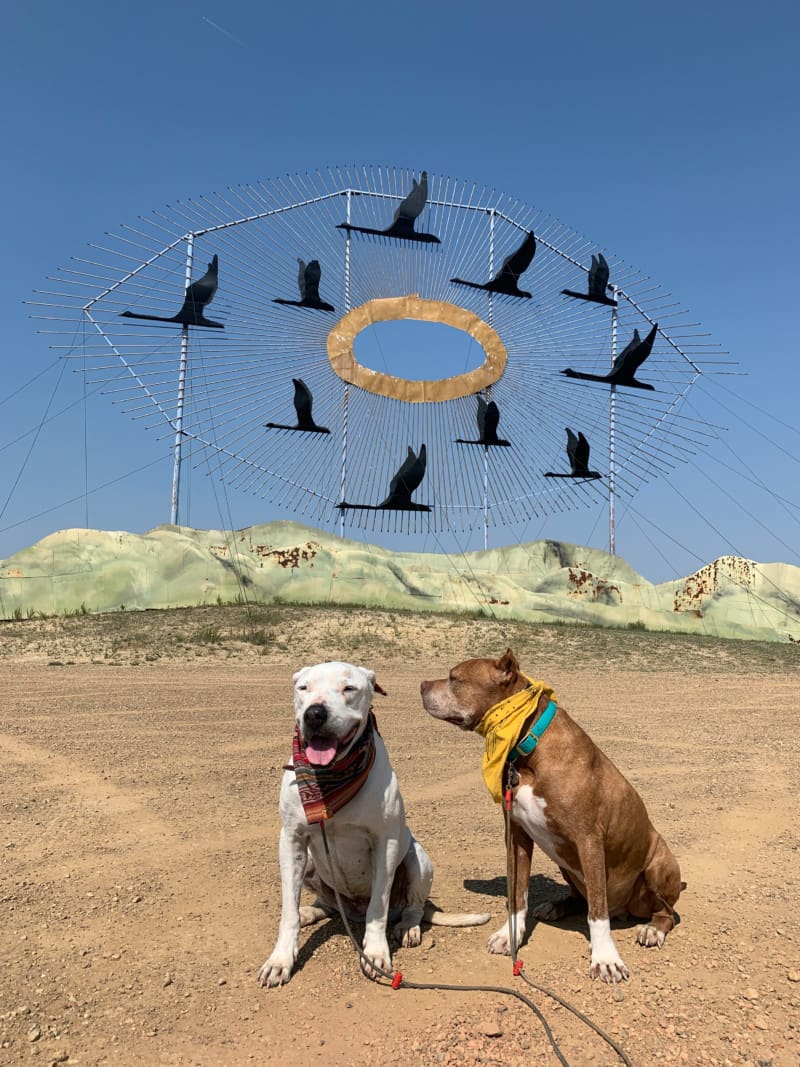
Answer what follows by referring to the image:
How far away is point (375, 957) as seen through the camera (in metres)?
3.53

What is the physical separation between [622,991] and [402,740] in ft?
18.2

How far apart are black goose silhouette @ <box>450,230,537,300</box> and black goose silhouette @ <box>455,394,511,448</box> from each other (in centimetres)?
201

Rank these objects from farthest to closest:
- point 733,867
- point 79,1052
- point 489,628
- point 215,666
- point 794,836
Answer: point 489,628 < point 215,666 < point 794,836 < point 733,867 < point 79,1052

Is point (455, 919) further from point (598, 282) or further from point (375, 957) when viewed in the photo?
point (598, 282)

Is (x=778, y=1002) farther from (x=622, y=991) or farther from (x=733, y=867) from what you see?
(x=733, y=867)

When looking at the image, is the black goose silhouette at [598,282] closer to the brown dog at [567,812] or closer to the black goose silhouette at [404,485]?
the black goose silhouette at [404,485]

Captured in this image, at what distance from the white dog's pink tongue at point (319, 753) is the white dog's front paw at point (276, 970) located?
955 millimetres

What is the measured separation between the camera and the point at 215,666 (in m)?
14.1

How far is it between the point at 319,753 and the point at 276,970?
1.02 m

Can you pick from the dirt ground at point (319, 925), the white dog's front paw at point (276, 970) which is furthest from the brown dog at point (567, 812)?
the white dog's front paw at point (276, 970)

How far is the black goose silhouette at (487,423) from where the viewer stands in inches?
513

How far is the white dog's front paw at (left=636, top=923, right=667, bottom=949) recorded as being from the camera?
3805mm

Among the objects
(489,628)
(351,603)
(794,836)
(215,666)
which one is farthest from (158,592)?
(794,836)

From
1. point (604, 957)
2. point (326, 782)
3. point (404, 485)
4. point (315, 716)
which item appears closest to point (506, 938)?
point (604, 957)
